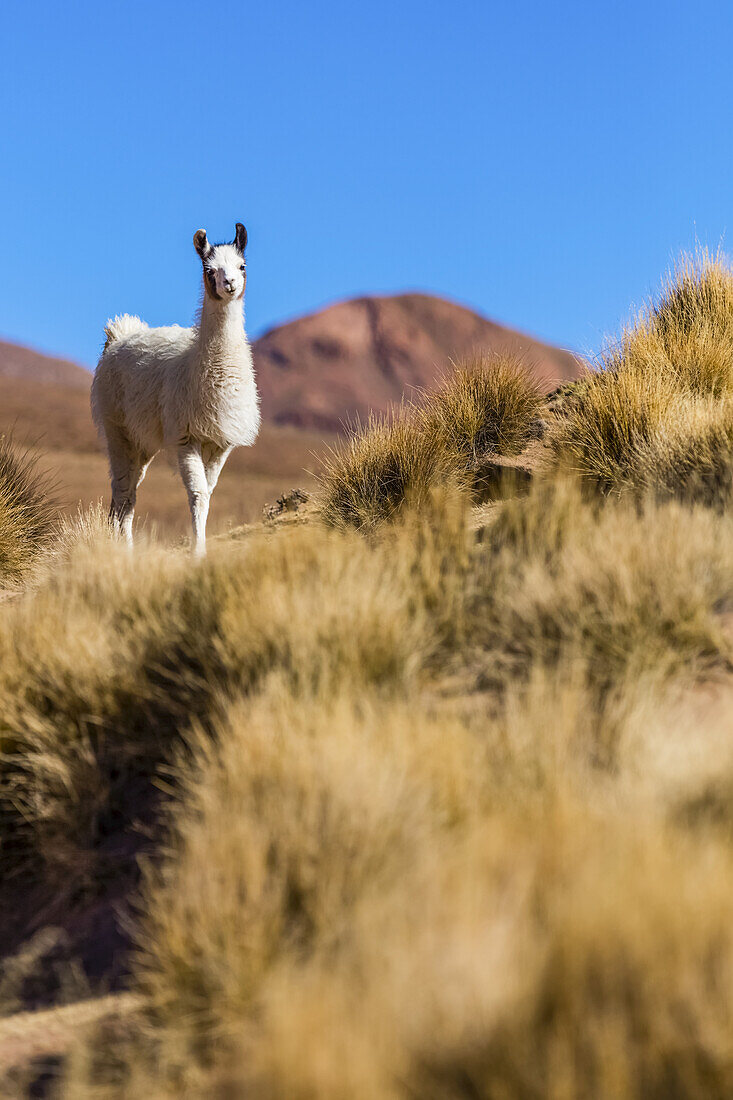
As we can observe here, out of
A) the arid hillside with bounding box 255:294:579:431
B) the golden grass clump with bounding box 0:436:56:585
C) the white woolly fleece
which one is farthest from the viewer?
the arid hillside with bounding box 255:294:579:431

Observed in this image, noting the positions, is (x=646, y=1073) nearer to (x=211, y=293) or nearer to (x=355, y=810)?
(x=355, y=810)

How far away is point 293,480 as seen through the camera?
2828 cm

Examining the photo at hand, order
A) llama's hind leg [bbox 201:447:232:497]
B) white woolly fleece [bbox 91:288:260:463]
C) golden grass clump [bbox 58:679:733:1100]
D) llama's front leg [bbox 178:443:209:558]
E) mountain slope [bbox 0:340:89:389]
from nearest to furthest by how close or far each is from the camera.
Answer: golden grass clump [bbox 58:679:733:1100] → llama's front leg [bbox 178:443:209:558] → white woolly fleece [bbox 91:288:260:463] → llama's hind leg [bbox 201:447:232:497] → mountain slope [bbox 0:340:89:389]

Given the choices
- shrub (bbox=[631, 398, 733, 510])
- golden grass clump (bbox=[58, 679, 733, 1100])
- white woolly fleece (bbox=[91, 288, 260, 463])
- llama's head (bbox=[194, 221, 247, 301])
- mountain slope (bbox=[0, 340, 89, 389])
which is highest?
mountain slope (bbox=[0, 340, 89, 389])

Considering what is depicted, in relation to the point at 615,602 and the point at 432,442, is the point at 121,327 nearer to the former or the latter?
the point at 432,442

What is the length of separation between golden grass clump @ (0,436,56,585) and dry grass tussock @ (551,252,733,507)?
15.0 ft

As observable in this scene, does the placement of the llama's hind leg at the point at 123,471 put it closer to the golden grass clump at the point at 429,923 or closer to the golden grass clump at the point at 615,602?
the golden grass clump at the point at 615,602

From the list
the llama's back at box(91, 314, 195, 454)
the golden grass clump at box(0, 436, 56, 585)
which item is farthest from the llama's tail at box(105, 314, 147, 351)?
the golden grass clump at box(0, 436, 56, 585)

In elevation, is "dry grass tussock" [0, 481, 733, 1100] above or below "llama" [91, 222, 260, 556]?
below

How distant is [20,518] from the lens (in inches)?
362

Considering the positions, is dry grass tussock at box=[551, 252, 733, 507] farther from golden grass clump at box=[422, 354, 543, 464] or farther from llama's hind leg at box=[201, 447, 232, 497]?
llama's hind leg at box=[201, 447, 232, 497]

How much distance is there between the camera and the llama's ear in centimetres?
677

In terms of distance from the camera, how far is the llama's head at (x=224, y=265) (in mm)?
6672

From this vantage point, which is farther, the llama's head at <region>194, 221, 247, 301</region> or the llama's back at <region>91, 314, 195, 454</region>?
the llama's back at <region>91, 314, 195, 454</region>
